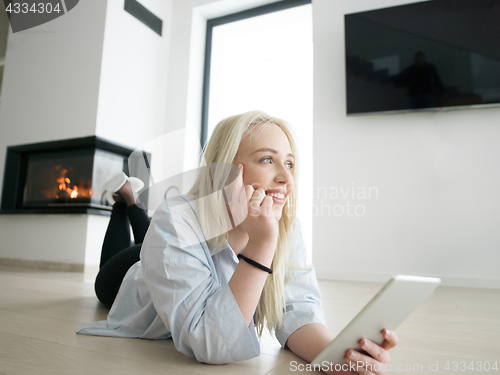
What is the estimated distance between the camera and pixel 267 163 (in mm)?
750

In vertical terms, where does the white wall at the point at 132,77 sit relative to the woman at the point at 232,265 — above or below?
above

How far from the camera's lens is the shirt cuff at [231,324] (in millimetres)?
611

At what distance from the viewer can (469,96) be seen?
7.70 feet

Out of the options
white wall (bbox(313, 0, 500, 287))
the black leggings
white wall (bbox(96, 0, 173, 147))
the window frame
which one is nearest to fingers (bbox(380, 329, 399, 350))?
the black leggings

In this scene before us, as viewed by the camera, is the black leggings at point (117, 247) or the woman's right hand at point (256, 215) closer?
the woman's right hand at point (256, 215)

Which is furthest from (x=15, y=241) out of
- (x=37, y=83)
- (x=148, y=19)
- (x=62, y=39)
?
(x=148, y=19)

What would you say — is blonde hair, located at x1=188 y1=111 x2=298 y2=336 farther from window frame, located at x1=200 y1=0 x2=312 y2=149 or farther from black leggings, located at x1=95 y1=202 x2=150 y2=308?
window frame, located at x1=200 y1=0 x2=312 y2=149

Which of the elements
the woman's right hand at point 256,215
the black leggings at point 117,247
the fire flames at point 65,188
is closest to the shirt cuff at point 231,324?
the woman's right hand at point 256,215

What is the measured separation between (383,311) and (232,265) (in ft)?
1.26

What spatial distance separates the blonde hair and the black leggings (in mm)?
583

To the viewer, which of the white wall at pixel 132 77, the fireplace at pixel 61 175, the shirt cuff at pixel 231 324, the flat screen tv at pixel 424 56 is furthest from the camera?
the white wall at pixel 132 77

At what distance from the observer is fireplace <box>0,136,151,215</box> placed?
275 centimetres

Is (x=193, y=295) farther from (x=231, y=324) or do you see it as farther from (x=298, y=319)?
(x=298, y=319)

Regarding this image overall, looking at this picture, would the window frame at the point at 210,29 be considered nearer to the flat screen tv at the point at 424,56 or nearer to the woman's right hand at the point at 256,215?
the flat screen tv at the point at 424,56
